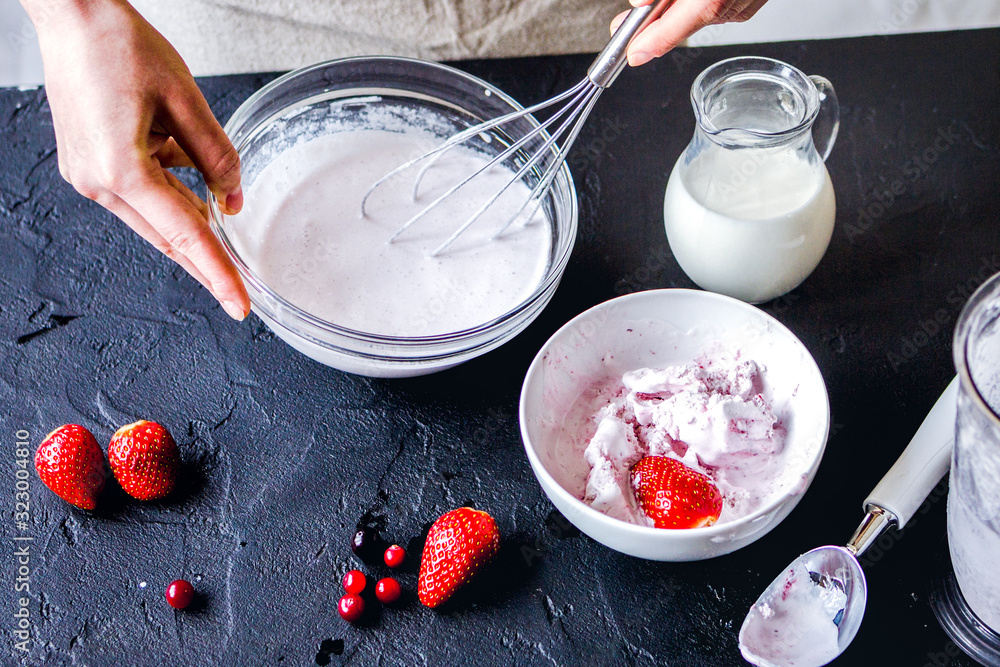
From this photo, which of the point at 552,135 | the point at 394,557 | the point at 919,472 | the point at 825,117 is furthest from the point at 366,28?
the point at 919,472

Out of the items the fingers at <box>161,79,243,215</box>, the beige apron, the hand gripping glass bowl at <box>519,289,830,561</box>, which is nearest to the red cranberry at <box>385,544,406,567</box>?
the hand gripping glass bowl at <box>519,289,830,561</box>

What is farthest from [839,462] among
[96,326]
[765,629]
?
[96,326]

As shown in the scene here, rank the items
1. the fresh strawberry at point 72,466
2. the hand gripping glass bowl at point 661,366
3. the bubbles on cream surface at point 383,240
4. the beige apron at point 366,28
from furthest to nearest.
Answer: the beige apron at point 366,28 → the bubbles on cream surface at point 383,240 → the fresh strawberry at point 72,466 → the hand gripping glass bowl at point 661,366

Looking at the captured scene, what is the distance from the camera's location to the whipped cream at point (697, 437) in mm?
1014

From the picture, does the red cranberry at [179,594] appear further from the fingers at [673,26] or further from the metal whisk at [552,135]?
the fingers at [673,26]

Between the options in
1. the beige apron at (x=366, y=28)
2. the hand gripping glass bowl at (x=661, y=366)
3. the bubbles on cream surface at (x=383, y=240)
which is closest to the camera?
the hand gripping glass bowl at (x=661, y=366)

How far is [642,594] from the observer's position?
1.04 metres

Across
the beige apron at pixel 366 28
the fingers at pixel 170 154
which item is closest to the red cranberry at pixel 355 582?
the fingers at pixel 170 154

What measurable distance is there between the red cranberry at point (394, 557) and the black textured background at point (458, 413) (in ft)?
0.07

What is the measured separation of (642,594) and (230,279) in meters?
0.58

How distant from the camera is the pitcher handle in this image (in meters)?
1.10

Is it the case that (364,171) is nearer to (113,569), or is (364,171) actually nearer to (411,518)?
(411,518)

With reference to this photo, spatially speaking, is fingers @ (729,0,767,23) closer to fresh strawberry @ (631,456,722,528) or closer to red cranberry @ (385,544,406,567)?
fresh strawberry @ (631,456,722,528)

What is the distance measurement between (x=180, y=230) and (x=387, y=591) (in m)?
0.45
